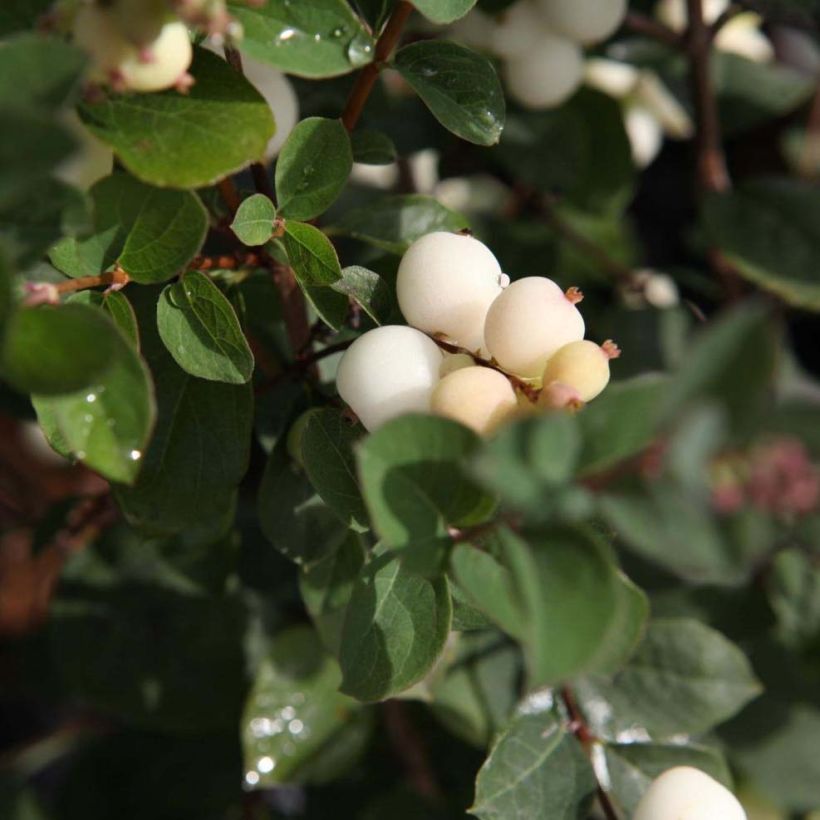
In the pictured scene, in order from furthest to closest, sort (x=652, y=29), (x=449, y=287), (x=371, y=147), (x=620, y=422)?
1. (x=652, y=29)
2. (x=371, y=147)
3. (x=449, y=287)
4. (x=620, y=422)

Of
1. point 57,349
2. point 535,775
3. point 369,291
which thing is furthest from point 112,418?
point 535,775

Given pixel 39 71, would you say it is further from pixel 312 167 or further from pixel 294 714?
pixel 294 714

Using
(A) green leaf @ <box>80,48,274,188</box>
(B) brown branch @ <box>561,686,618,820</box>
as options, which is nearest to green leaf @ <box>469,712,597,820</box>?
(B) brown branch @ <box>561,686,618,820</box>

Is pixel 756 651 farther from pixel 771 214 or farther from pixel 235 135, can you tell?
pixel 235 135

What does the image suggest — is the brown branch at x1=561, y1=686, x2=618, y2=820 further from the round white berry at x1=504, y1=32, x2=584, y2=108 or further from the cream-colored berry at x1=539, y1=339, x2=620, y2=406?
the round white berry at x1=504, y1=32, x2=584, y2=108

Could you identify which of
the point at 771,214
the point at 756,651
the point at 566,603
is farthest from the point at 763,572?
the point at 566,603

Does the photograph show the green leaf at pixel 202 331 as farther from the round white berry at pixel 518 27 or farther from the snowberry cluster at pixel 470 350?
the round white berry at pixel 518 27
